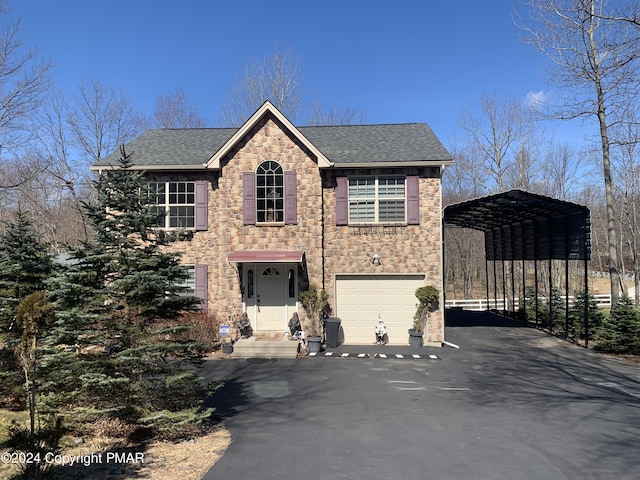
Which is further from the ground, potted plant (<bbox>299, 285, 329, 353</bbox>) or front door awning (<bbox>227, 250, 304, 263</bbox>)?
front door awning (<bbox>227, 250, 304, 263</bbox>)

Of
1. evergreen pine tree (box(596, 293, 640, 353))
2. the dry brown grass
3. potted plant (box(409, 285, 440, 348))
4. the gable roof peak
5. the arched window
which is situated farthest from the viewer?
the arched window

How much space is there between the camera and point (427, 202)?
13.8 meters

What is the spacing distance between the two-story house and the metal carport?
189cm

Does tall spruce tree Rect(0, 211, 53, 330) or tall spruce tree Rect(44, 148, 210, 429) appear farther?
tall spruce tree Rect(0, 211, 53, 330)

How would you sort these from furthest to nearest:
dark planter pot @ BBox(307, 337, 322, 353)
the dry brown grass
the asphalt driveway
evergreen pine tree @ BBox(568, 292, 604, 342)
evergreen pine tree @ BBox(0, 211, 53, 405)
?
1. evergreen pine tree @ BBox(568, 292, 604, 342)
2. dark planter pot @ BBox(307, 337, 322, 353)
3. evergreen pine tree @ BBox(0, 211, 53, 405)
4. the asphalt driveway
5. the dry brown grass

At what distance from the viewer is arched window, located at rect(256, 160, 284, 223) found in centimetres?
1383

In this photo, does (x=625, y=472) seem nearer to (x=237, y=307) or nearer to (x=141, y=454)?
(x=141, y=454)

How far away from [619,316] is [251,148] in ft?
43.7

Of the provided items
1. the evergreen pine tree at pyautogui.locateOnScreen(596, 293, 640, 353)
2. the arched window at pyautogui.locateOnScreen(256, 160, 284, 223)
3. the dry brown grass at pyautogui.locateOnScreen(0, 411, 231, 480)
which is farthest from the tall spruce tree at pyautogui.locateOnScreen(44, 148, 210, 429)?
the evergreen pine tree at pyautogui.locateOnScreen(596, 293, 640, 353)

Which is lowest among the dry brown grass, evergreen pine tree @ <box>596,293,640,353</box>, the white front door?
the dry brown grass

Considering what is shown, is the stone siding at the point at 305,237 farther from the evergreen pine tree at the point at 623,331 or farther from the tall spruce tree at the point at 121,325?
the tall spruce tree at the point at 121,325

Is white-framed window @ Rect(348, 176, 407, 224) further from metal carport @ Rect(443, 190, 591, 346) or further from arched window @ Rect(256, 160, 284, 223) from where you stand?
arched window @ Rect(256, 160, 284, 223)

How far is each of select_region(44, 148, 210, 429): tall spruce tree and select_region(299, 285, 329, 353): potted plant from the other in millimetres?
6760

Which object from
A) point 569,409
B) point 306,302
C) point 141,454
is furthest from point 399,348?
point 141,454
